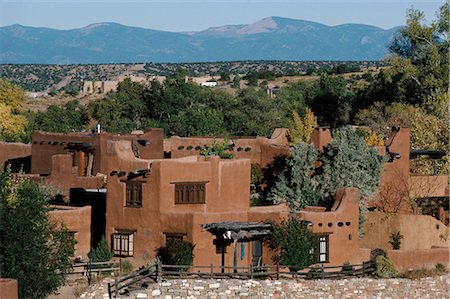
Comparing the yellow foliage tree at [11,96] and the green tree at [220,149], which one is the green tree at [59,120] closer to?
the yellow foliage tree at [11,96]

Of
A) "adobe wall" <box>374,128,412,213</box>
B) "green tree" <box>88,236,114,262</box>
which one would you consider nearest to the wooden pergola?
"green tree" <box>88,236,114,262</box>

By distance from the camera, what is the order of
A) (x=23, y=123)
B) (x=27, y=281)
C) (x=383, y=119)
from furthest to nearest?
(x=23, y=123) → (x=383, y=119) → (x=27, y=281)

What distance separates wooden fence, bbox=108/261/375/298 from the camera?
36469 millimetres

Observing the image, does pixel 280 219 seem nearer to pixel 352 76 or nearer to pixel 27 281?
pixel 27 281

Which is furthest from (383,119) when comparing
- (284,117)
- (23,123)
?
(23,123)

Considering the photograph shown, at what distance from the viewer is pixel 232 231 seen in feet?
125

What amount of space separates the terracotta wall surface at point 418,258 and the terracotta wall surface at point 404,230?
140 centimetres

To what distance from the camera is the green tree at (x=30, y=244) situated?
1335 inches

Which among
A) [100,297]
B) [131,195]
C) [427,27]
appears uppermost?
[427,27]

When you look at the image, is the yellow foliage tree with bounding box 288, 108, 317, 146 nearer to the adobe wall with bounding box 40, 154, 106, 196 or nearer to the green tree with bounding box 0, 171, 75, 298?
the adobe wall with bounding box 40, 154, 106, 196

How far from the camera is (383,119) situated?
223 ft

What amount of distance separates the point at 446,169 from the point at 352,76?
6216 centimetres

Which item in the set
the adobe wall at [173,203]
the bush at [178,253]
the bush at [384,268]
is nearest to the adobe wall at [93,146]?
the adobe wall at [173,203]

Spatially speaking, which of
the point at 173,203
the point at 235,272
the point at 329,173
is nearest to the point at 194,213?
the point at 173,203
